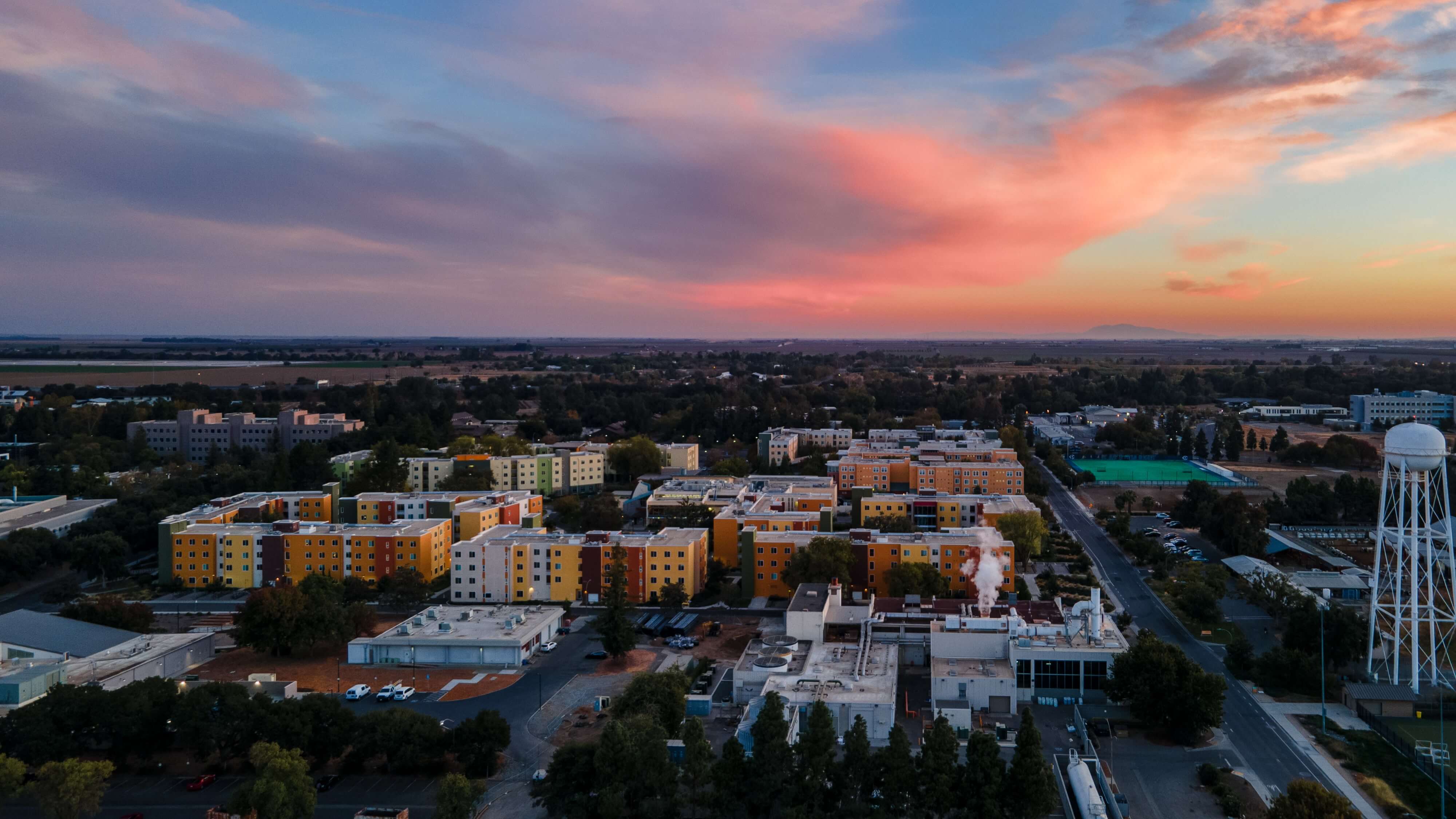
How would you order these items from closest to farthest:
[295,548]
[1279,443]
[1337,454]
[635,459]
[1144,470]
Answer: [295,548] < [635,459] < [1337,454] < [1144,470] < [1279,443]

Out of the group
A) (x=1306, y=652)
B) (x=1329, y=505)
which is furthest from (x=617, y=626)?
(x=1329, y=505)

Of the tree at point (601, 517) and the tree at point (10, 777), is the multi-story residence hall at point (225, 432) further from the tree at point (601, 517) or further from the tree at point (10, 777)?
the tree at point (10, 777)

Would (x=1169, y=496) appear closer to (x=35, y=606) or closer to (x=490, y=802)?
(x=490, y=802)

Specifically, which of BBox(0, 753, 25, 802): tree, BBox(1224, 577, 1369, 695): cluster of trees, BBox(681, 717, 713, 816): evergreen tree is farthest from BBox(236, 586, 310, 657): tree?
BBox(1224, 577, 1369, 695): cluster of trees

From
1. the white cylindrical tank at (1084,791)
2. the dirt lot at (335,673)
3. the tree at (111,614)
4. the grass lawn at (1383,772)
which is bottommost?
the dirt lot at (335,673)

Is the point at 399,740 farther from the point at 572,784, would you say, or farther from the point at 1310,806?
the point at 1310,806

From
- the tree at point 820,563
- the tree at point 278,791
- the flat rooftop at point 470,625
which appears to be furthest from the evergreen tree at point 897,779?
the tree at point 820,563
